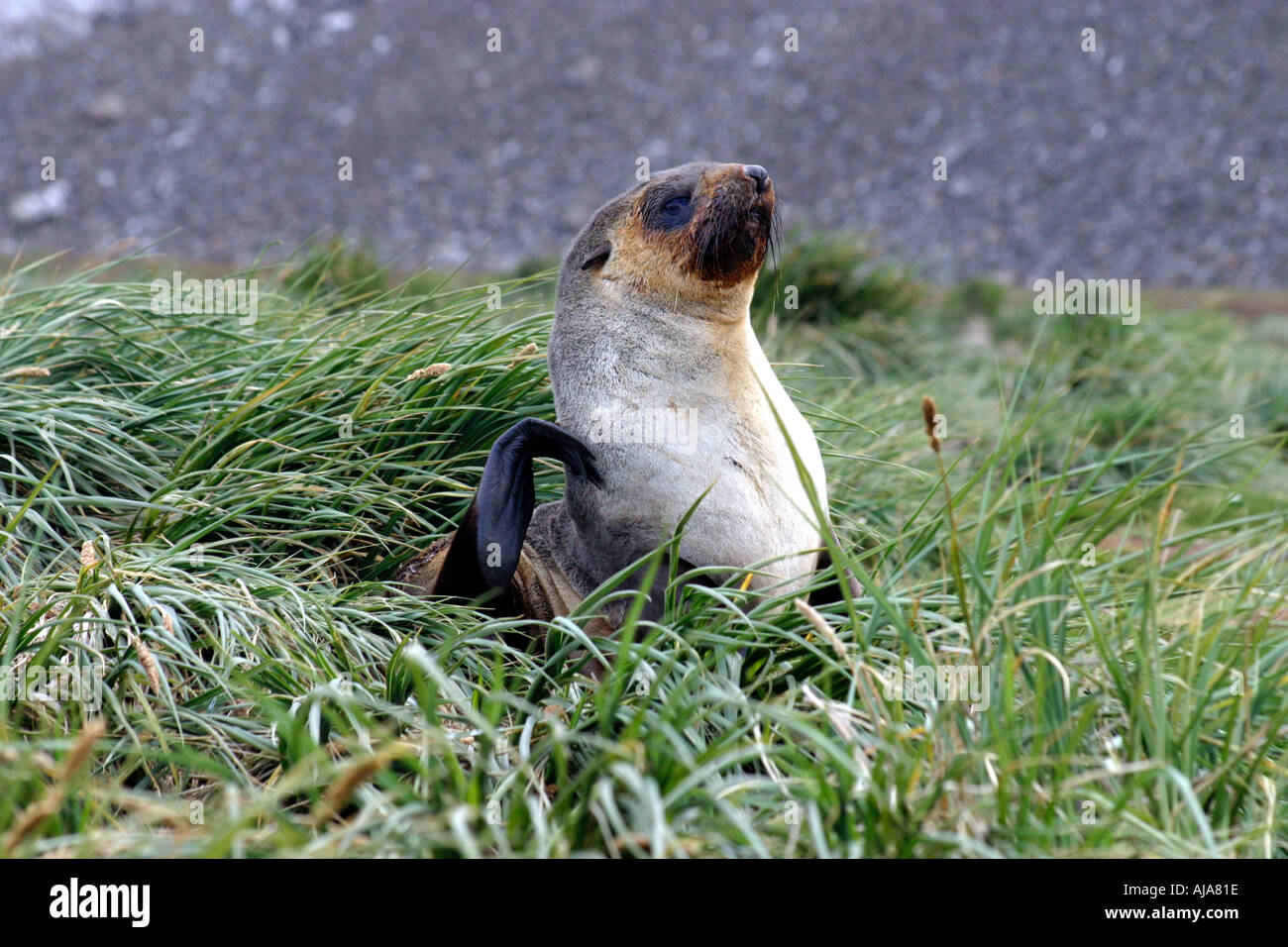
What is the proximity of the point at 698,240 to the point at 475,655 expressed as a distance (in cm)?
122

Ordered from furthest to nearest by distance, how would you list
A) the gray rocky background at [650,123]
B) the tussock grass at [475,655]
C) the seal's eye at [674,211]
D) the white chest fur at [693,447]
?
the gray rocky background at [650,123] < the seal's eye at [674,211] < the white chest fur at [693,447] < the tussock grass at [475,655]

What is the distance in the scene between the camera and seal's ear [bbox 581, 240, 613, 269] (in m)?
3.28

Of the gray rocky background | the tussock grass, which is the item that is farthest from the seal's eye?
the gray rocky background

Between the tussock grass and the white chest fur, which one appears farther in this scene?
the white chest fur

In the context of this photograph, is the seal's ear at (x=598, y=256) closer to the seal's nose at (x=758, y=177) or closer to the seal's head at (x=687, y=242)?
the seal's head at (x=687, y=242)

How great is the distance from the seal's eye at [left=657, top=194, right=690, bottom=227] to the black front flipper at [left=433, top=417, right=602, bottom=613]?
0.63m

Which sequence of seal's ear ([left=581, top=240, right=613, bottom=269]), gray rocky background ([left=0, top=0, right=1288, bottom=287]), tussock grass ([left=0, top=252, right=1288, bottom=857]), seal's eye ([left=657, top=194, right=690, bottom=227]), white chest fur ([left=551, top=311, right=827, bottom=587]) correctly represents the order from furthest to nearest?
gray rocky background ([left=0, top=0, right=1288, bottom=287]) < seal's ear ([left=581, top=240, right=613, bottom=269]) < seal's eye ([left=657, top=194, right=690, bottom=227]) < white chest fur ([left=551, top=311, right=827, bottom=587]) < tussock grass ([left=0, top=252, right=1288, bottom=857])

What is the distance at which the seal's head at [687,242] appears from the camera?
306 centimetres

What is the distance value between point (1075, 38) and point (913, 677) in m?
20.3

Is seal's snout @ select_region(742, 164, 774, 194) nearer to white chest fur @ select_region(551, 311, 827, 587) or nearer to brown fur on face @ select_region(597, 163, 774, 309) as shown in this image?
brown fur on face @ select_region(597, 163, 774, 309)

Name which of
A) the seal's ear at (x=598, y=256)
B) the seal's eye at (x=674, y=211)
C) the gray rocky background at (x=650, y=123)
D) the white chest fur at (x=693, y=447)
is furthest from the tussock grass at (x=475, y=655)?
the gray rocky background at (x=650, y=123)

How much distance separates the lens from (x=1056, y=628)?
2578mm

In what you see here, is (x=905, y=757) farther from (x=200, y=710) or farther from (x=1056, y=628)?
(x=200, y=710)

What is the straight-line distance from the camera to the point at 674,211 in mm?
3158
